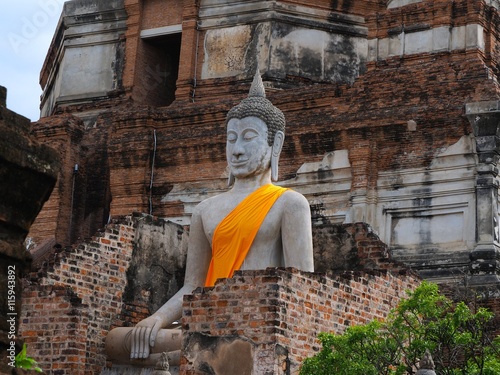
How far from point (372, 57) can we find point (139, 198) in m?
4.52

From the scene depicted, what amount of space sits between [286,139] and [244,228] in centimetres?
837

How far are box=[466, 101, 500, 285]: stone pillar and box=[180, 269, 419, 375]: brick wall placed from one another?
6.76 meters

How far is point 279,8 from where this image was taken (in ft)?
76.3

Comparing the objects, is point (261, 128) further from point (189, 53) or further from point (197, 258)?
point (189, 53)

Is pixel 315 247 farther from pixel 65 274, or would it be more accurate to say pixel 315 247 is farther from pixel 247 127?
pixel 65 274

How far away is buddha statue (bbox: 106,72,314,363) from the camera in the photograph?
1095 cm

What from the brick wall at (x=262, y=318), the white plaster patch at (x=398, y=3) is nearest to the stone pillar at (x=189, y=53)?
the white plaster patch at (x=398, y=3)

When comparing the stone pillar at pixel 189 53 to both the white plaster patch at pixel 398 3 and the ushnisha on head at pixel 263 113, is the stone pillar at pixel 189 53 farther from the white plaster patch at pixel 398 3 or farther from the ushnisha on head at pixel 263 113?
the ushnisha on head at pixel 263 113

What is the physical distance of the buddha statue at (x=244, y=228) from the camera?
35.9ft

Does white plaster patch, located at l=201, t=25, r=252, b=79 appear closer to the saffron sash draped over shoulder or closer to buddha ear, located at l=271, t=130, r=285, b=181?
buddha ear, located at l=271, t=130, r=285, b=181

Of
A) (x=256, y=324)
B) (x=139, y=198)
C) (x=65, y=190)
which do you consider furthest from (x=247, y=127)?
(x=65, y=190)

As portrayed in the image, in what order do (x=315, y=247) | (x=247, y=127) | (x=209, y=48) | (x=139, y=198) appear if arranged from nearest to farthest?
(x=247, y=127), (x=315, y=247), (x=139, y=198), (x=209, y=48)

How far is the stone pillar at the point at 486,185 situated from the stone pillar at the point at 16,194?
12.0 metres

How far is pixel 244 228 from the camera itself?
1101cm
